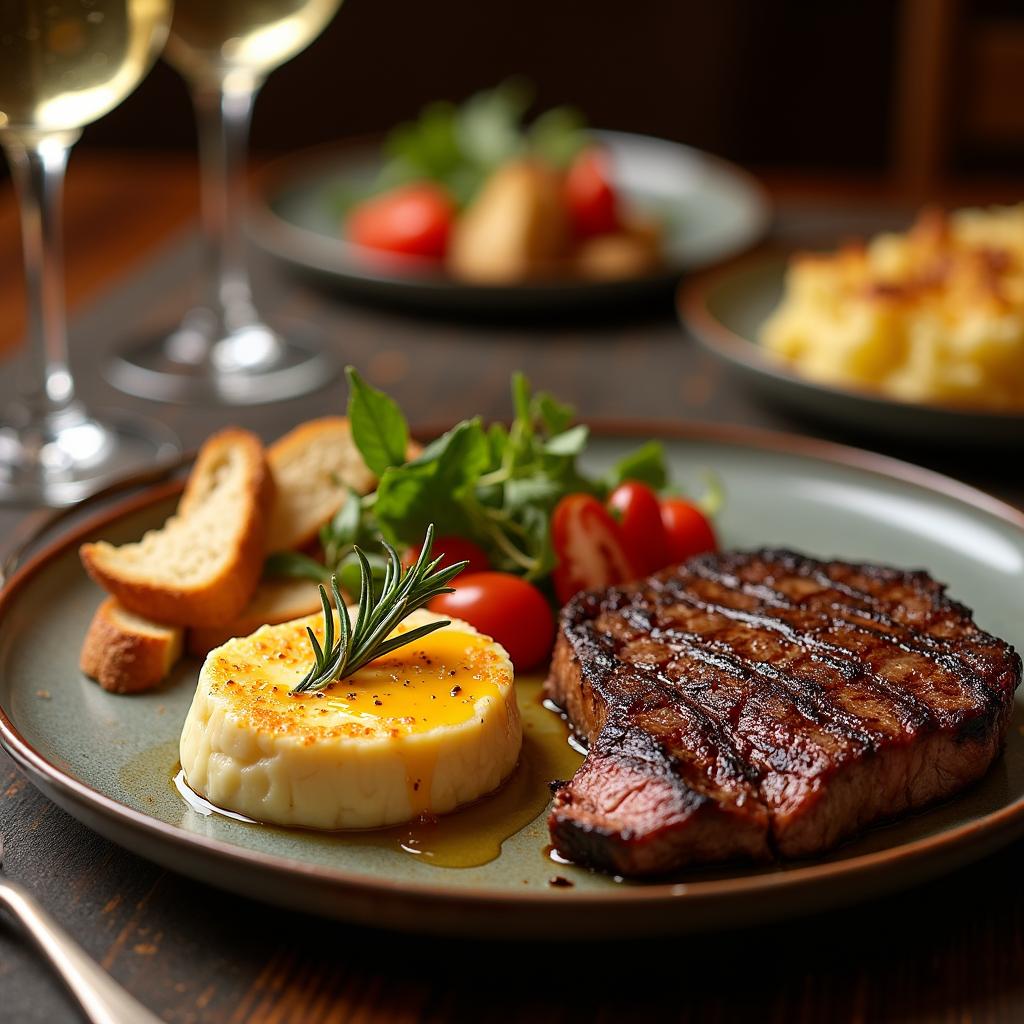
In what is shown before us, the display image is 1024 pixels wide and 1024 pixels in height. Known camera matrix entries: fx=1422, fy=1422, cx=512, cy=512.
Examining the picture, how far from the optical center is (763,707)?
2.09 metres

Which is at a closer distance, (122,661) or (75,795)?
(75,795)

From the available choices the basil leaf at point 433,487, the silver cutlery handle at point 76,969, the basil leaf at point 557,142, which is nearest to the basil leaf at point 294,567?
the basil leaf at point 433,487

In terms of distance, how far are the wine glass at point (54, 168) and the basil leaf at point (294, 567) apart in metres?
0.77

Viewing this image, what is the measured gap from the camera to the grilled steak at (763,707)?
1.89m

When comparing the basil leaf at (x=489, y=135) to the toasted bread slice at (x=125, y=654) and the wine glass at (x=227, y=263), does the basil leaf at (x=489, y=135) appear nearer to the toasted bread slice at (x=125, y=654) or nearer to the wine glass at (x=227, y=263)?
the wine glass at (x=227, y=263)

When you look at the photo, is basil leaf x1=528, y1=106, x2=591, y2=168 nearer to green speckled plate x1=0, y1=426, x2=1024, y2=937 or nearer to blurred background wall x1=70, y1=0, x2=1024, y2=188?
green speckled plate x1=0, y1=426, x2=1024, y2=937

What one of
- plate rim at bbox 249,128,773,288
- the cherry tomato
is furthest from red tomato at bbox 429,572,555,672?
plate rim at bbox 249,128,773,288

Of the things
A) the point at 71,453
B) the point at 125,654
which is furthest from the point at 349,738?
the point at 71,453

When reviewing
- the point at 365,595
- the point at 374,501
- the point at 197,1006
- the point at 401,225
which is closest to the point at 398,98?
the point at 401,225

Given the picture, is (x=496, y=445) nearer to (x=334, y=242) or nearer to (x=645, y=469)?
(x=645, y=469)

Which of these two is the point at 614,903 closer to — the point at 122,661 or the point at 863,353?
the point at 122,661

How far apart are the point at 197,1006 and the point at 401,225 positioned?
11.7 ft

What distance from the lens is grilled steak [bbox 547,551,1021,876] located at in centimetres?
189

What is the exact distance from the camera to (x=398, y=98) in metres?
8.66
